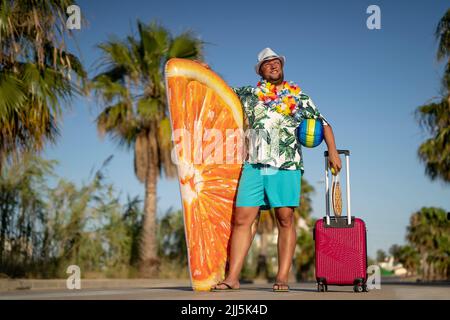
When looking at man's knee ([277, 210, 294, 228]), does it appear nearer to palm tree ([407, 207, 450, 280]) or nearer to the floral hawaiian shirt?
the floral hawaiian shirt

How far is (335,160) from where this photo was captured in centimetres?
532

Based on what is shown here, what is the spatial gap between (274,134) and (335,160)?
0.55 metres

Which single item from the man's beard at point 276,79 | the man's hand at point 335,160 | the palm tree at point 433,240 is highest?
the man's beard at point 276,79

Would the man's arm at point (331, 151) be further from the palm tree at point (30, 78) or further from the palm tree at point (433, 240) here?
the palm tree at point (433, 240)

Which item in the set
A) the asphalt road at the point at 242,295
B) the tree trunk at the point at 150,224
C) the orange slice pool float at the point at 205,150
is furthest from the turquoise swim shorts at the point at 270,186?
the tree trunk at the point at 150,224

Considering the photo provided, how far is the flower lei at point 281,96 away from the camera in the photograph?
5.38 m

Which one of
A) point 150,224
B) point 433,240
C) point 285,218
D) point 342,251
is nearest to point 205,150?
point 285,218

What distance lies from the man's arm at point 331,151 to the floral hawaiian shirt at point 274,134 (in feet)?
0.27

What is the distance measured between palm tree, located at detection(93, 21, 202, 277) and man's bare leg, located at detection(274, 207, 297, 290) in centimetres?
1221

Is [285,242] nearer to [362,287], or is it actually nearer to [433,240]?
[362,287]

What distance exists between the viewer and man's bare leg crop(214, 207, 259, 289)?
5223 millimetres
